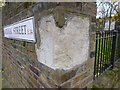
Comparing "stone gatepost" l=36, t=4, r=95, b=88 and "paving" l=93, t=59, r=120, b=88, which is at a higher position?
"stone gatepost" l=36, t=4, r=95, b=88

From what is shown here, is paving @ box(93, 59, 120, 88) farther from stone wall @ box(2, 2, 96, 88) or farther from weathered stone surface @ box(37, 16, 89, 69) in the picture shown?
weathered stone surface @ box(37, 16, 89, 69)

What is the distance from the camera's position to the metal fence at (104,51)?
7.45 feet

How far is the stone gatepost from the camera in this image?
3.99 ft

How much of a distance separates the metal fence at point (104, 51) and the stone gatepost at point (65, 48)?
79cm

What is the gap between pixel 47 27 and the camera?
1.30 metres

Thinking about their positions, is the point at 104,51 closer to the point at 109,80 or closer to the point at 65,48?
the point at 109,80

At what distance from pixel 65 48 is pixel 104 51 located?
1.51 meters

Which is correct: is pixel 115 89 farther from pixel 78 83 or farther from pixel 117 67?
pixel 78 83

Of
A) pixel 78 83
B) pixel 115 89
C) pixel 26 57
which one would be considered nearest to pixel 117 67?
pixel 115 89

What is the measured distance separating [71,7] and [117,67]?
1.93m

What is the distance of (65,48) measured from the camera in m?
1.24

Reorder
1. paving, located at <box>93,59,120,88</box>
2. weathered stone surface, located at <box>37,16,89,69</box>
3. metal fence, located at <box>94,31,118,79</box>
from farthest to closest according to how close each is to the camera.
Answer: metal fence, located at <box>94,31,118,79</box> → paving, located at <box>93,59,120,88</box> → weathered stone surface, located at <box>37,16,89,69</box>

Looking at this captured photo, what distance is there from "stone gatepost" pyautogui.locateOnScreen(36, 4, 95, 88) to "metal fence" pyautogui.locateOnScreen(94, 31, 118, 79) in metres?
0.79

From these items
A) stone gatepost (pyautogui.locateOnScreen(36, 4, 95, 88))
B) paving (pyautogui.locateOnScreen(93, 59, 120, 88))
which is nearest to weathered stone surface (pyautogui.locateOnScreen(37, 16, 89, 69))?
stone gatepost (pyautogui.locateOnScreen(36, 4, 95, 88))
